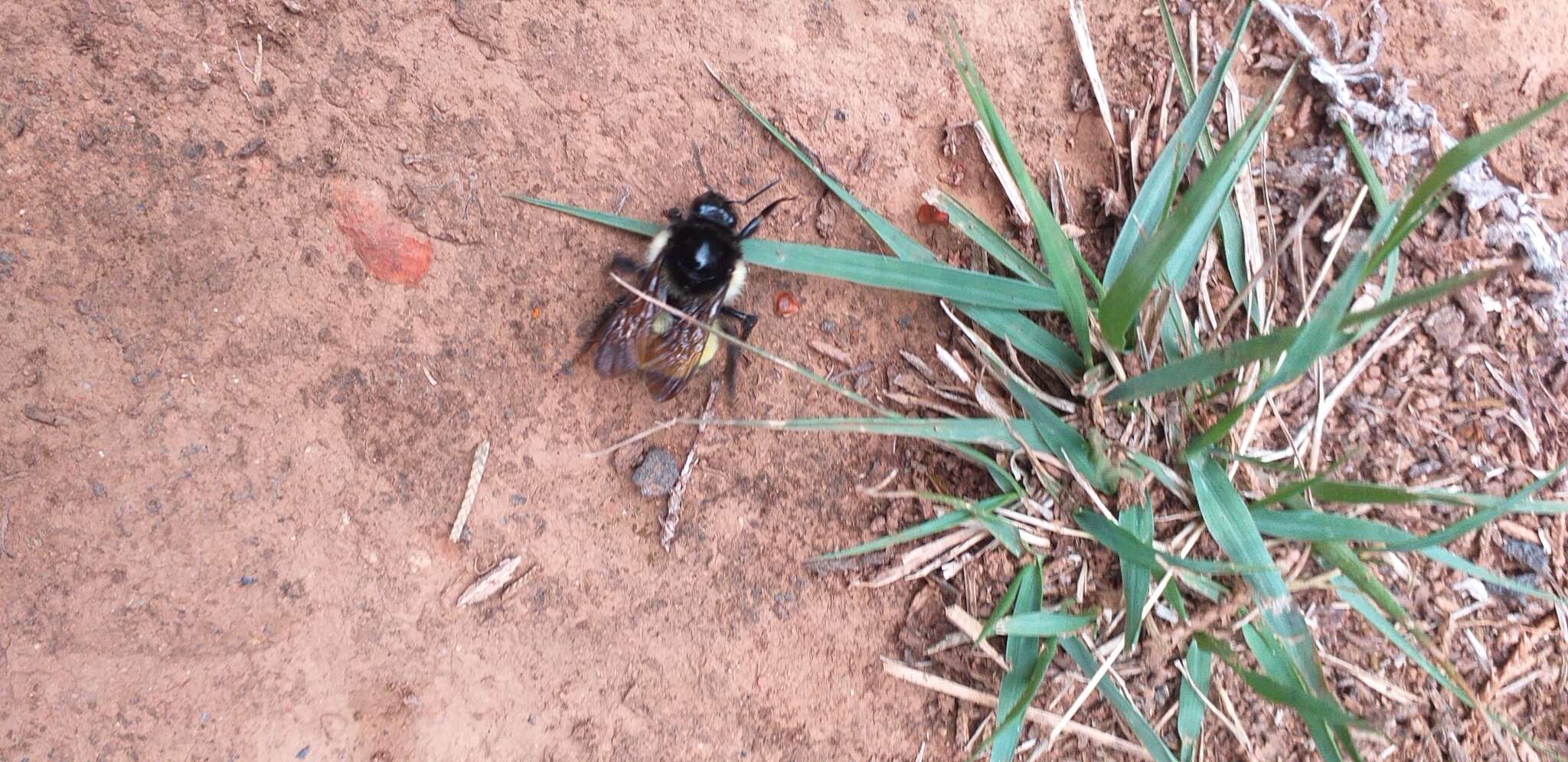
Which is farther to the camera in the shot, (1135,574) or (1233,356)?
(1135,574)

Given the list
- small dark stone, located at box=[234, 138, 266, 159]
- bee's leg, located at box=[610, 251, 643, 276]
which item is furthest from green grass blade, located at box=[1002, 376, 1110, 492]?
small dark stone, located at box=[234, 138, 266, 159]

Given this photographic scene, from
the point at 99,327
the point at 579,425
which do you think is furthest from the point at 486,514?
the point at 99,327

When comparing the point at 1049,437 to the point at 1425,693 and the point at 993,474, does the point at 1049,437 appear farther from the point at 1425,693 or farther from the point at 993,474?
the point at 1425,693

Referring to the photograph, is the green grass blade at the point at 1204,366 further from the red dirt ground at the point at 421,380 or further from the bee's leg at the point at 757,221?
the bee's leg at the point at 757,221

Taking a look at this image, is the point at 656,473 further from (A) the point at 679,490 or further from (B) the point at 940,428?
(B) the point at 940,428

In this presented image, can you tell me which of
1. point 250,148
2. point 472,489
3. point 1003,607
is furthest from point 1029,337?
point 250,148

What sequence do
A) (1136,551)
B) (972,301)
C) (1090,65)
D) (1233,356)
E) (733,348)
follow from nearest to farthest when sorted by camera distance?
(1233,356) → (1136,551) → (972,301) → (733,348) → (1090,65)
